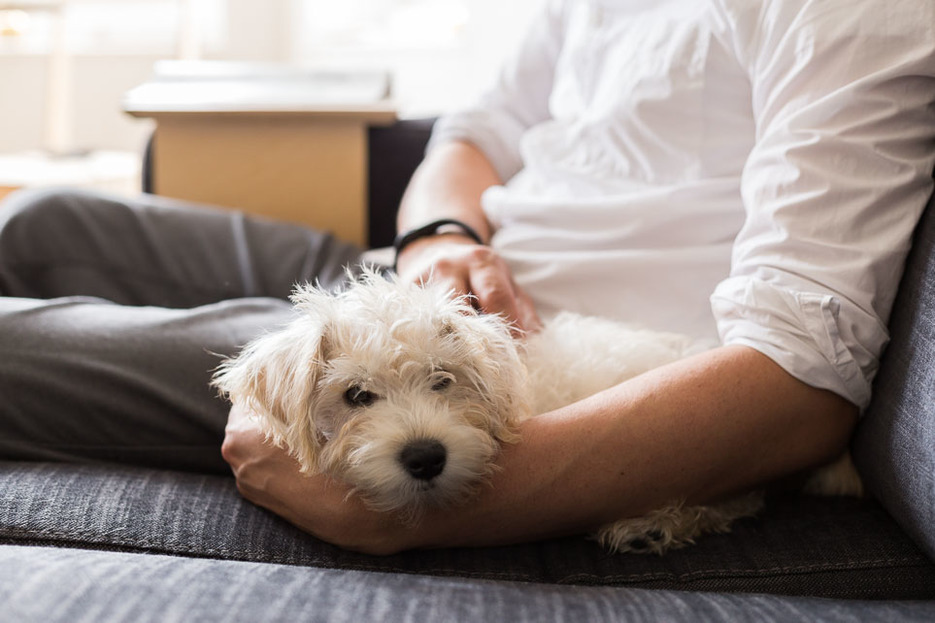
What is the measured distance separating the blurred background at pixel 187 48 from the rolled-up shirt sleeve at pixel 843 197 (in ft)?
10.3

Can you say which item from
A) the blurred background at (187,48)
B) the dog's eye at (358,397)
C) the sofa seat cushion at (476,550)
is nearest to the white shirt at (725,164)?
the sofa seat cushion at (476,550)

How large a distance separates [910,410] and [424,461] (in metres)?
0.58

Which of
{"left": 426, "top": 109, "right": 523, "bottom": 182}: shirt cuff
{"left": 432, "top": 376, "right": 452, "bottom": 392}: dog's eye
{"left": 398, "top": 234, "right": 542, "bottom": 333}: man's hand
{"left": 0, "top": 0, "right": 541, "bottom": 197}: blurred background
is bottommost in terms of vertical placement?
{"left": 432, "top": 376, "right": 452, "bottom": 392}: dog's eye

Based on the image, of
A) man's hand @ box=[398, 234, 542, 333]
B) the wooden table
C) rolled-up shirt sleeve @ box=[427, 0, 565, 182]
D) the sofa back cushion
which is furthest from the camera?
the wooden table

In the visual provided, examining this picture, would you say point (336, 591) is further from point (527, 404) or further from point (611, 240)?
point (611, 240)

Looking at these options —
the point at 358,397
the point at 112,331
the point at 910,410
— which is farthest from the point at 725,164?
the point at 112,331

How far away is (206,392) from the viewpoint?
1.16 meters

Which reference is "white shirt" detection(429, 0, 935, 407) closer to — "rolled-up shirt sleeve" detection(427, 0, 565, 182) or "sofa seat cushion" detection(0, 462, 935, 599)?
"rolled-up shirt sleeve" detection(427, 0, 565, 182)

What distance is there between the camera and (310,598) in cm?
77

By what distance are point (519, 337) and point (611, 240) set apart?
0.23 meters

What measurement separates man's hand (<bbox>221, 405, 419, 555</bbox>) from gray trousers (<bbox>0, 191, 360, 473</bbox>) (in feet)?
0.46

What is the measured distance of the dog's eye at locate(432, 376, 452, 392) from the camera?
3.45ft

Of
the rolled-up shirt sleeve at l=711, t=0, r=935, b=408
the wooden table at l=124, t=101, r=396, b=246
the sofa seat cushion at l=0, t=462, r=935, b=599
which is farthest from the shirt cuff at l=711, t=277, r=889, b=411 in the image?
the wooden table at l=124, t=101, r=396, b=246

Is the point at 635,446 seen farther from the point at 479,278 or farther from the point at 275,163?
the point at 275,163
